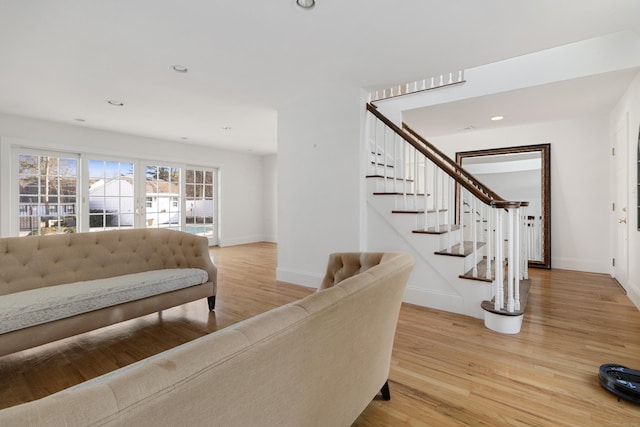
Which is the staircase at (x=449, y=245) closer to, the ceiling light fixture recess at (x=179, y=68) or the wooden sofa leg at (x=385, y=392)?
the wooden sofa leg at (x=385, y=392)

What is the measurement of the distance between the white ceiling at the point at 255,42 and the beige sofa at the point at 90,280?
1585 mm

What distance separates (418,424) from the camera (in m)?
1.44

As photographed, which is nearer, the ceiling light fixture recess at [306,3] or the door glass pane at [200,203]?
the ceiling light fixture recess at [306,3]

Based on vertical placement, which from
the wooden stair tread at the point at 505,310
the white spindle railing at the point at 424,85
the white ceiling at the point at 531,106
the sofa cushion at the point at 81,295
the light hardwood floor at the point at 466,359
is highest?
the white spindle railing at the point at 424,85

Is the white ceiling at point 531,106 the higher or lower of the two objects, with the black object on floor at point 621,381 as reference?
higher

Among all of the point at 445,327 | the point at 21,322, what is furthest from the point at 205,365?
the point at 445,327

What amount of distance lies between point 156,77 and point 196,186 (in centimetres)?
407

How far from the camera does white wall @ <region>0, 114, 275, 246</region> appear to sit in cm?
430

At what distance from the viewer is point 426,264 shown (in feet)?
10.1

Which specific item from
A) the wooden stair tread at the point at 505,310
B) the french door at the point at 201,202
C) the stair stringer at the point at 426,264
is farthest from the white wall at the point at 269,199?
the wooden stair tread at the point at 505,310

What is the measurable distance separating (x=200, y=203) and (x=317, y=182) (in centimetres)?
424

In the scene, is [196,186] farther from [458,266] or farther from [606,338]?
[606,338]

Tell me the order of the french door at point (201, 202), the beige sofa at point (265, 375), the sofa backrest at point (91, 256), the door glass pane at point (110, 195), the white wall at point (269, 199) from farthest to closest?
the white wall at point (269, 199), the french door at point (201, 202), the door glass pane at point (110, 195), the sofa backrest at point (91, 256), the beige sofa at point (265, 375)

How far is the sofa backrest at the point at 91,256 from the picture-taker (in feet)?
7.23
